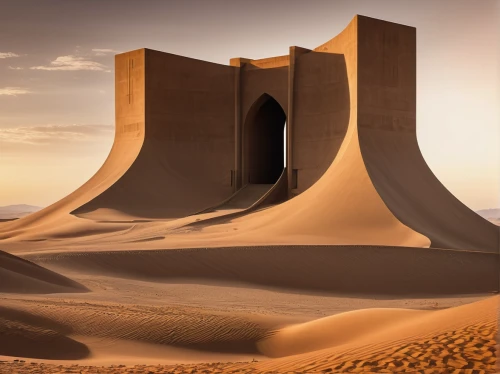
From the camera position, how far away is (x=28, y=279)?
447 inches

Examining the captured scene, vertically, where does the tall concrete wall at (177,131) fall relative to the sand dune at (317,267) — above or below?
above

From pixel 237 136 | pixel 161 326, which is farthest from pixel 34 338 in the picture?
pixel 237 136

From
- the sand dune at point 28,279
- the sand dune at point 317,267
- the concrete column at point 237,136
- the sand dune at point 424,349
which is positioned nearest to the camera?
the sand dune at point 424,349

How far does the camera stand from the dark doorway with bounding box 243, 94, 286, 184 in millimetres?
23953

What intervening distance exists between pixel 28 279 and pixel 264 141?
14238 millimetres

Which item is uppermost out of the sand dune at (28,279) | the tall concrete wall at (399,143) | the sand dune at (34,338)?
the tall concrete wall at (399,143)

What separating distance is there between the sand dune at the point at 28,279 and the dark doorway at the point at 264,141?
12551mm

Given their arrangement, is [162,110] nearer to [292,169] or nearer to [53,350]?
[292,169]

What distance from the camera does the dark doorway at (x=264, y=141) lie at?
943 inches

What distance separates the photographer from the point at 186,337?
855cm

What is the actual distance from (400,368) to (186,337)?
3.51 metres

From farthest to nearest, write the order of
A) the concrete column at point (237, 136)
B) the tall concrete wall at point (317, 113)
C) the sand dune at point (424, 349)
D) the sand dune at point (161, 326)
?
1. the concrete column at point (237, 136)
2. the tall concrete wall at point (317, 113)
3. the sand dune at point (161, 326)
4. the sand dune at point (424, 349)

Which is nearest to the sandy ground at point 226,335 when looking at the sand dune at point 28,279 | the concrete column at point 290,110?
the sand dune at point 28,279

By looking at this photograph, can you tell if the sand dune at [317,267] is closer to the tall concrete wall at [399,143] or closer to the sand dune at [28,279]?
the sand dune at [28,279]
